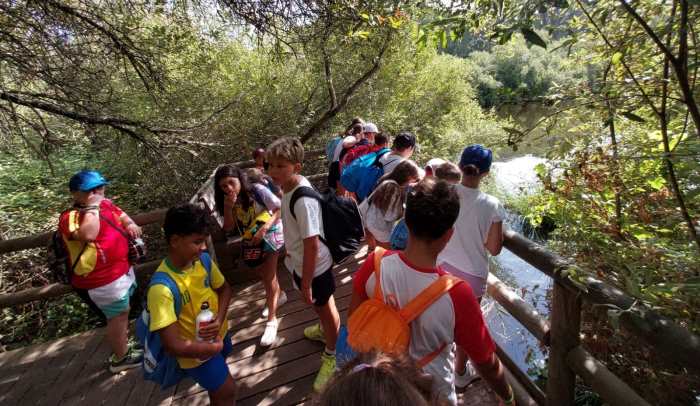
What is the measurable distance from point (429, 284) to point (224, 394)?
135 cm

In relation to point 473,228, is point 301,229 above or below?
above

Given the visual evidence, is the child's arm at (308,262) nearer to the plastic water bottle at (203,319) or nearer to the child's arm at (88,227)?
the plastic water bottle at (203,319)

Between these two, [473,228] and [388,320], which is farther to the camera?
[473,228]

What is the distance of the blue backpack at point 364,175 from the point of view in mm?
3432

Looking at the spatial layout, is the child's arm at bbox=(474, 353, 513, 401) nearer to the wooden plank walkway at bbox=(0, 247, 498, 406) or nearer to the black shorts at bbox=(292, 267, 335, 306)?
the wooden plank walkway at bbox=(0, 247, 498, 406)

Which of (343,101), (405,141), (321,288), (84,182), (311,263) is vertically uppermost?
(343,101)

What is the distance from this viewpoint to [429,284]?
1.29 metres

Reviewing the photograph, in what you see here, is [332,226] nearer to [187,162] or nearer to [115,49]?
[115,49]

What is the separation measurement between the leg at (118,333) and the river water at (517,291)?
289 centimetres

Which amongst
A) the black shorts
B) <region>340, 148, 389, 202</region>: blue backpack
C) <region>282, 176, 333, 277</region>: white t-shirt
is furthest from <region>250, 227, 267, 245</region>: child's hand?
<region>340, 148, 389, 202</region>: blue backpack

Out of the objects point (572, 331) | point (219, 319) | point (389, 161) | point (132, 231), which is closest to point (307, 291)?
point (219, 319)

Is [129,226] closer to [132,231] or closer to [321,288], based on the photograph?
[132,231]

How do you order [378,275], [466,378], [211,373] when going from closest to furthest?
[378,275] → [211,373] → [466,378]

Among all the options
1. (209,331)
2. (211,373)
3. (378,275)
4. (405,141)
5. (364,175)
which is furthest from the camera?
(364,175)
